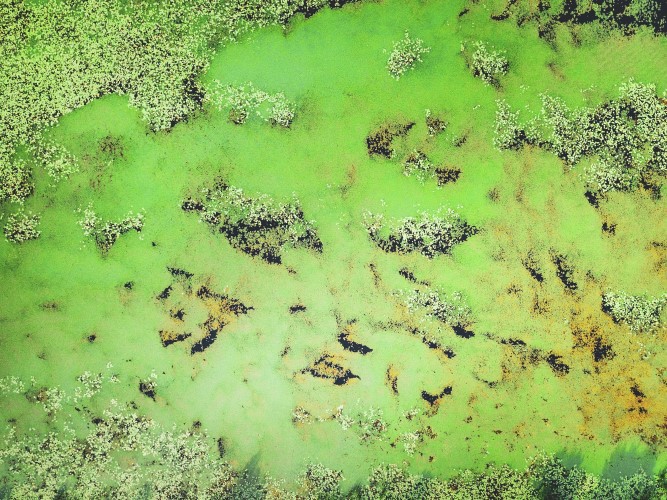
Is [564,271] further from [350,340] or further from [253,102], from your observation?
[253,102]

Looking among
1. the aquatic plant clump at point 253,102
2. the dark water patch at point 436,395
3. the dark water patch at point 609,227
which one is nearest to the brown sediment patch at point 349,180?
the aquatic plant clump at point 253,102

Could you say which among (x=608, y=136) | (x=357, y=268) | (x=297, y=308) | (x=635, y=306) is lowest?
(x=297, y=308)

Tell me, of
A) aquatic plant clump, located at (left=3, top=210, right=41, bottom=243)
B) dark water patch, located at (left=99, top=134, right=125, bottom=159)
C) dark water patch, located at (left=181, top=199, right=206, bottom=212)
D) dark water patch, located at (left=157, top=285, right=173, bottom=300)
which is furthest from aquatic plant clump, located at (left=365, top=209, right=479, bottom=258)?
aquatic plant clump, located at (left=3, top=210, right=41, bottom=243)

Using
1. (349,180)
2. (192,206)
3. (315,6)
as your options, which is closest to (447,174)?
(349,180)

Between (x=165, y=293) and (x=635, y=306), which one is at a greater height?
(x=635, y=306)

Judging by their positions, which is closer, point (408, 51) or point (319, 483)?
point (408, 51)

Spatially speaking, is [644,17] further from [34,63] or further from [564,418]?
[34,63]

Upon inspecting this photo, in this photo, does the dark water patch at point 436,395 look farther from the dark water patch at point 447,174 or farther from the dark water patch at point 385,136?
the dark water patch at point 385,136

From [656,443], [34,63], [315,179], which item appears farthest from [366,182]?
[656,443]
